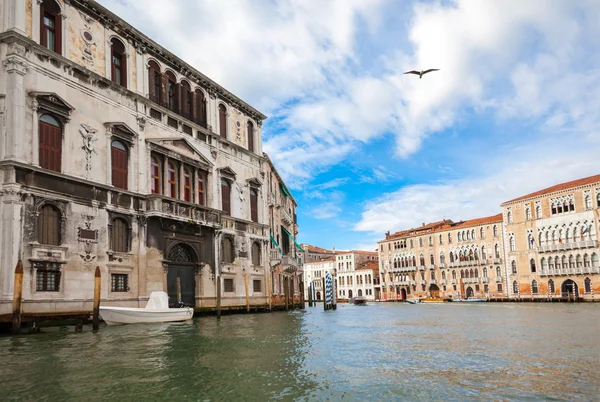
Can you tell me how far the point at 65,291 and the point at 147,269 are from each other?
13.3 ft

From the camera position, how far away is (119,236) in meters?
19.3

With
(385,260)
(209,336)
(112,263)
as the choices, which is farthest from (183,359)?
(385,260)

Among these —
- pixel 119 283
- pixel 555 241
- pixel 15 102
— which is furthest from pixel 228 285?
pixel 555 241

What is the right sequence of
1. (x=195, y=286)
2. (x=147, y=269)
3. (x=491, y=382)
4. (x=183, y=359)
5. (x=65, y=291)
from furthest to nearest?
(x=195, y=286) < (x=147, y=269) < (x=65, y=291) < (x=183, y=359) < (x=491, y=382)

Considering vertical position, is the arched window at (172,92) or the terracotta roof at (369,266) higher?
the arched window at (172,92)

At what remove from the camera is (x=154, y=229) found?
20.9 m

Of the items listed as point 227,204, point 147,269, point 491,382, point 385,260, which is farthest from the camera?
point 385,260

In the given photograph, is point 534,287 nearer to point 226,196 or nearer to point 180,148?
point 226,196

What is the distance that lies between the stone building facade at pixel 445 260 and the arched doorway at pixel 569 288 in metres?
6.82

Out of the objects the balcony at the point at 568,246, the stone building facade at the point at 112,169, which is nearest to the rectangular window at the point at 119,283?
the stone building facade at the point at 112,169

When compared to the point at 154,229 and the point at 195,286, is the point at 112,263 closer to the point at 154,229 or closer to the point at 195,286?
the point at 154,229

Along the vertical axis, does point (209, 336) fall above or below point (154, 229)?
below

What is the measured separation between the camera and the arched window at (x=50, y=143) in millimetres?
16484

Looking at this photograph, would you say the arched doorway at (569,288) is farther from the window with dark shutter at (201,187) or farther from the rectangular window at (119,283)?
the rectangular window at (119,283)
